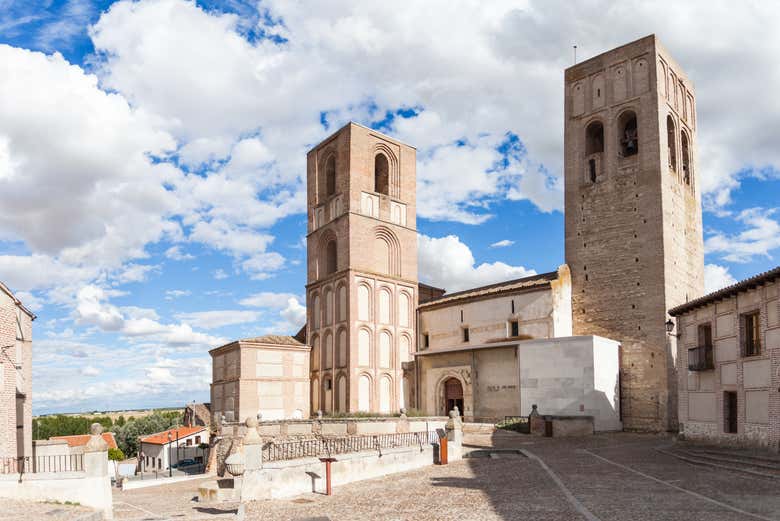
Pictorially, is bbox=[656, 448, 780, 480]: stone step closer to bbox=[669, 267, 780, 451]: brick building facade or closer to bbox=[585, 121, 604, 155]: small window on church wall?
bbox=[669, 267, 780, 451]: brick building facade

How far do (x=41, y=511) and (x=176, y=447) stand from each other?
119ft

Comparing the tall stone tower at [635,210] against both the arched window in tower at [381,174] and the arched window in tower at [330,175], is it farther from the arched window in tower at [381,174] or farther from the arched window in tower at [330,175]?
the arched window in tower at [330,175]

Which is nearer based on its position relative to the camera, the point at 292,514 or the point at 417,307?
the point at 292,514

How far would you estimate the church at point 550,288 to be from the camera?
32.7m

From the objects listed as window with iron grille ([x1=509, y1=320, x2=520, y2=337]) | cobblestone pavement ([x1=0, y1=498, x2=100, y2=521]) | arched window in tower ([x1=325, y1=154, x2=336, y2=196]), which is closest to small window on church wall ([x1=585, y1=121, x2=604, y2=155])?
window with iron grille ([x1=509, y1=320, x2=520, y2=337])

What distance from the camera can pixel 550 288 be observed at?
3541 centimetres

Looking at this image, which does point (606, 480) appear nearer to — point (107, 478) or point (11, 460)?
point (107, 478)

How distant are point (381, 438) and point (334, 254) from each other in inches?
912

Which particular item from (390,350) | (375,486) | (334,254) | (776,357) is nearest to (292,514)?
(375,486)

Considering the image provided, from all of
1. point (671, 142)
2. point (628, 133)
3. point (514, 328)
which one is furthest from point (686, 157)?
point (514, 328)

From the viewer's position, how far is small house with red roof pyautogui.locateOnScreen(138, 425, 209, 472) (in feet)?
158

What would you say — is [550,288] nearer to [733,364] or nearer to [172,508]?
[733,364]

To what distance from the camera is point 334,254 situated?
4397cm

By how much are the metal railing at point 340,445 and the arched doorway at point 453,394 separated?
14.7 m
